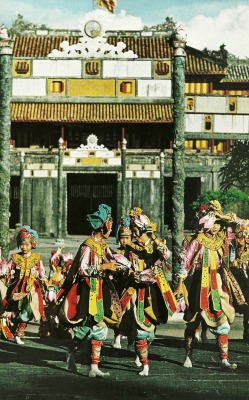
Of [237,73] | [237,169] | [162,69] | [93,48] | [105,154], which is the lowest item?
[237,169]

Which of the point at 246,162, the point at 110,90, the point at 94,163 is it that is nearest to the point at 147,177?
the point at 94,163

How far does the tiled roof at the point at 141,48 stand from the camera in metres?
25.5

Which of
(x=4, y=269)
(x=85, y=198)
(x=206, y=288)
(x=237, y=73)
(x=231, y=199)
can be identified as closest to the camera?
(x=206, y=288)

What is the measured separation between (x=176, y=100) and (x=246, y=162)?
12452 mm

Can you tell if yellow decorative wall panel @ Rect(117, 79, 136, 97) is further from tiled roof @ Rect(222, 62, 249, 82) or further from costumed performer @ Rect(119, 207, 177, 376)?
tiled roof @ Rect(222, 62, 249, 82)

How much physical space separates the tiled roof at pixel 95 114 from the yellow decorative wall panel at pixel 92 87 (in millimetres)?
13278

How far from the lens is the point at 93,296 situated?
22.0 ft

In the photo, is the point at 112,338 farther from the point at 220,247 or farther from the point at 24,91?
the point at 24,91

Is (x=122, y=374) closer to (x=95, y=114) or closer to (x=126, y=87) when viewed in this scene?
(x=126, y=87)

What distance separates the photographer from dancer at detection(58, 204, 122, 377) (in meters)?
6.64

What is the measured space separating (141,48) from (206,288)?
785 inches

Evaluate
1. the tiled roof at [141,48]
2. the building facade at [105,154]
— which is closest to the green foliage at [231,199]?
the building facade at [105,154]

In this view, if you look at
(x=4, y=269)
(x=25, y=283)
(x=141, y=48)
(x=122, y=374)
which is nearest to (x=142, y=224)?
(x=122, y=374)

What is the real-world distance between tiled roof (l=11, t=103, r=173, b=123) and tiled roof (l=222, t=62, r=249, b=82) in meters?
6.03
